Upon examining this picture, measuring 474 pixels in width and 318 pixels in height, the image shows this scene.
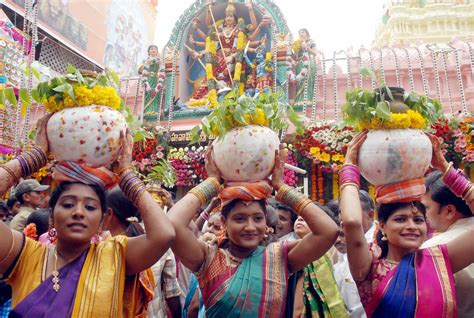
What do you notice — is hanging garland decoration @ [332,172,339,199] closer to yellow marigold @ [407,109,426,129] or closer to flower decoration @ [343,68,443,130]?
flower decoration @ [343,68,443,130]

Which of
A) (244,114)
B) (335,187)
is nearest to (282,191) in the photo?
(244,114)

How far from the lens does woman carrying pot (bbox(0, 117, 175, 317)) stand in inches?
76.8

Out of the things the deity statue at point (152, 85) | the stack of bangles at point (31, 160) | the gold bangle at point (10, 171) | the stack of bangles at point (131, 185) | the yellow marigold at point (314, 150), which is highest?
the deity statue at point (152, 85)

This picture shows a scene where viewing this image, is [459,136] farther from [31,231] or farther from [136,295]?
[31,231]

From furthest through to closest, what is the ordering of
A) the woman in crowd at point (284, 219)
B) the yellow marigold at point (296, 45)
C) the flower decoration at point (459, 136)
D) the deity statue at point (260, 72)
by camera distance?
the deity statue at point (260, 72), the yellow marigold at point (296, 45), the flower decoration at point (459, 136), the woman in crowd at point (284, 219)

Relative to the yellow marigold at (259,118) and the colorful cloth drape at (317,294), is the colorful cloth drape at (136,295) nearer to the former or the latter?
the colorful cloth drape at (317,294)

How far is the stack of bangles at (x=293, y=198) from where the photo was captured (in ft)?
7.84

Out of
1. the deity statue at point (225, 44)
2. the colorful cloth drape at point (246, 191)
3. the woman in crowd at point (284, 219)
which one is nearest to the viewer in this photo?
the colorful cloth drape at point (246, 191)

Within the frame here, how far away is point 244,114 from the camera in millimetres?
2406

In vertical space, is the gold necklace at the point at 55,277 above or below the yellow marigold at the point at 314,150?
below

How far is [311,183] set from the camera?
7805 mm

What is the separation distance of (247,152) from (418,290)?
44.4 inches

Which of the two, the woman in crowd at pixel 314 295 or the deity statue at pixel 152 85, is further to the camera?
the deity statue at pixel 152 85

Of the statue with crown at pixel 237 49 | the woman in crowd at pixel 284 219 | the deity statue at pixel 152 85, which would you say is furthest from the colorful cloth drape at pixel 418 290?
the deity statue at pixel 152 85
